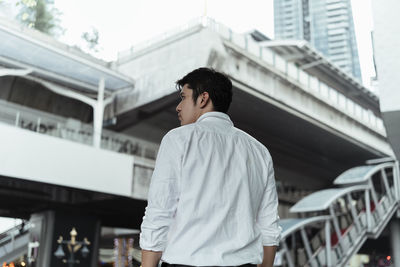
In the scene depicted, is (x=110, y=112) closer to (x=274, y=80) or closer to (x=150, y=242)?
(x=274, y=80)

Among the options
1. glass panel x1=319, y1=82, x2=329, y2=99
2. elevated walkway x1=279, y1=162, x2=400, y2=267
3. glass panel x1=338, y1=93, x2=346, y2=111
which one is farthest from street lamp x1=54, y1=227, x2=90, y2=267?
glass panel x1=338, y1=93, x2=346, y2=111

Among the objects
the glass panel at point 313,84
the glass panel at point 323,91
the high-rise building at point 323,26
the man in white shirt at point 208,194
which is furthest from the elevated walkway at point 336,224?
the man in white shirt at point 208,194

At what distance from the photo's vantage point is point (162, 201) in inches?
64.4

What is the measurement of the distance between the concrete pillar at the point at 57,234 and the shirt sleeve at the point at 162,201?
58.8ft

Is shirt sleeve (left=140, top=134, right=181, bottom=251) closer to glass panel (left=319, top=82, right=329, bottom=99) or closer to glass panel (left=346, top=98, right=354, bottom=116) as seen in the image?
glass panel (left=319, top=82, right=329, bottom=99)

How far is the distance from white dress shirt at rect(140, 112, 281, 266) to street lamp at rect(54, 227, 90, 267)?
17.5m

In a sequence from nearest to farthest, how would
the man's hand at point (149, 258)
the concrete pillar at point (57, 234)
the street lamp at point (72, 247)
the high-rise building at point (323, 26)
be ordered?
1. the man's hand at point (149, 258)
2. the street lamp at point (72, 247)
3. the concrete pillar at point (57, 234)
4. the high-rise building at point (323, 26)

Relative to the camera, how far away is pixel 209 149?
1.78 meters

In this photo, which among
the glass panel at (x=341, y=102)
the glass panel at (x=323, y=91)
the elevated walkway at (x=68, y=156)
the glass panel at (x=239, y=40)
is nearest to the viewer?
the elevated walkway at (x=68, y=156)

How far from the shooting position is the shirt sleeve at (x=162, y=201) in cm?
161

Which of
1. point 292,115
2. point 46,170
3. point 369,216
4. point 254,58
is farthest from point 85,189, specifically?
point 369,216

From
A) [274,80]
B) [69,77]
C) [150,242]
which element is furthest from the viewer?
[274,80]

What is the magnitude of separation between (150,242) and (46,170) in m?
13.6

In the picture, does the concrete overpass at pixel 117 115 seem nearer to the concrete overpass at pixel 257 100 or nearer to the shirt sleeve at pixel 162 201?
the concrete overpass at pixel 257 100
